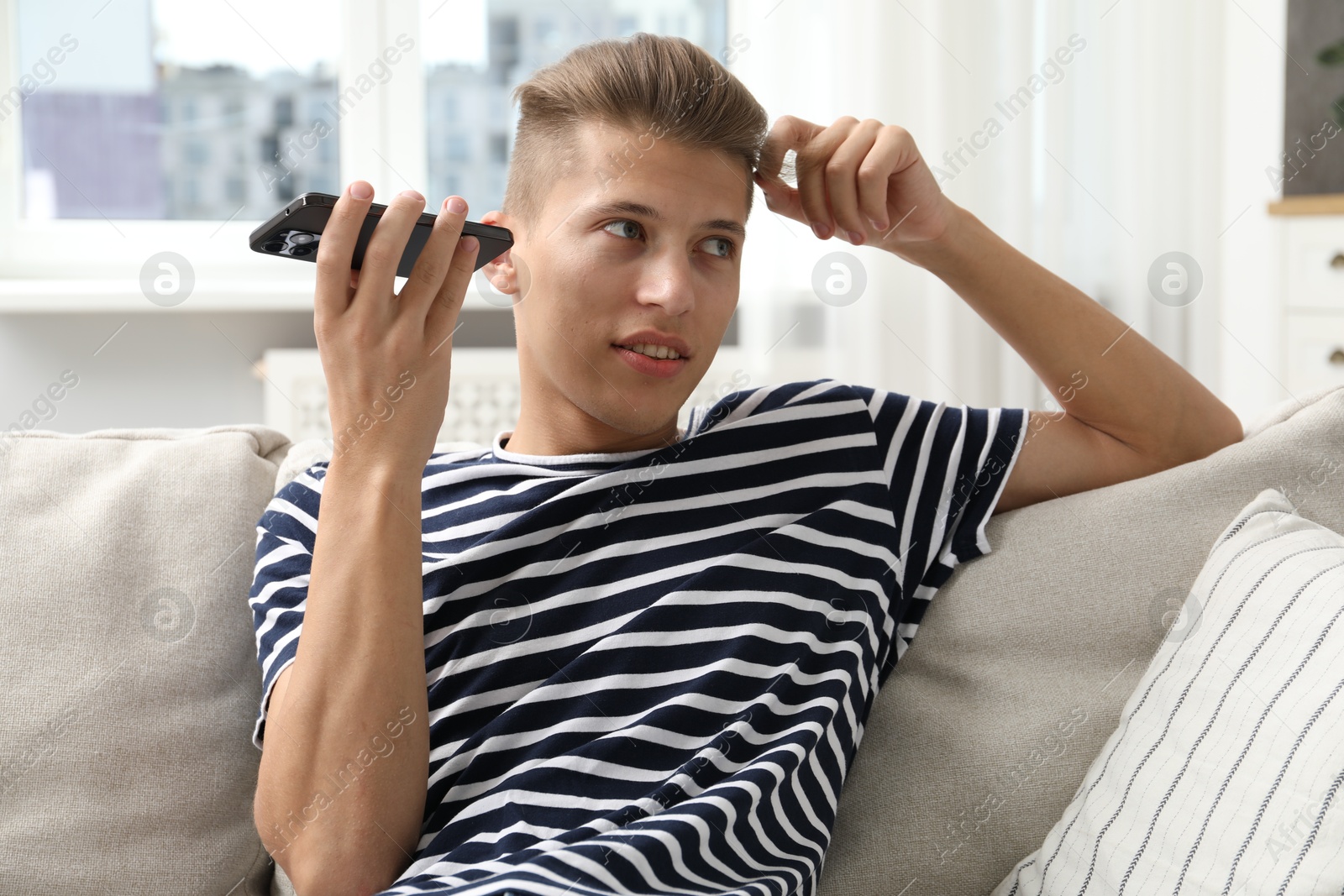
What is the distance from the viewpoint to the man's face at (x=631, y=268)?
965 millimetres

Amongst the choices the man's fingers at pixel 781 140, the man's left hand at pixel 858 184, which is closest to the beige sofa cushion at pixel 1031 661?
the man's left hand at pixel 858 184

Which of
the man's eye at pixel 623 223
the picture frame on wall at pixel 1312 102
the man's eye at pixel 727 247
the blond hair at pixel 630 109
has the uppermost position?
the picture frame on wall at pixel 1312 102

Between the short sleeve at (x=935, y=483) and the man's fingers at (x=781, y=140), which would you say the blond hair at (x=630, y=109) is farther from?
the short sleeve at (x=935, y=483)

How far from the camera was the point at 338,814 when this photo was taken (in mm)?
815

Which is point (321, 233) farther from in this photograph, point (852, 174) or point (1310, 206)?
point (1310, 206)

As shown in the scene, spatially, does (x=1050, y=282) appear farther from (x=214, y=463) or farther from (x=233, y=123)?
(x=233, y=123)

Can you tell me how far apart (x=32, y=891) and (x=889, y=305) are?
215 cm

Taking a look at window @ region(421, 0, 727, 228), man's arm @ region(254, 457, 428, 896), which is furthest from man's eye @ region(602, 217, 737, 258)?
window @ region(421, 0, 727, 228)

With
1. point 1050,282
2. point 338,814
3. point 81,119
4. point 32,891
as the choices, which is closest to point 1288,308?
point 1050,282

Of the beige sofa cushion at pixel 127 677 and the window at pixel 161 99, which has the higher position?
the window at pixel 161 99

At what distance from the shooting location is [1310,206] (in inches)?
89.9

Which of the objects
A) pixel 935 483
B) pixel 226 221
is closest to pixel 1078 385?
pixel 935 483

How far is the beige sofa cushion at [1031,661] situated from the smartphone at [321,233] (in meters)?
0.53

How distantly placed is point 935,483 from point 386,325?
529 millimetres
